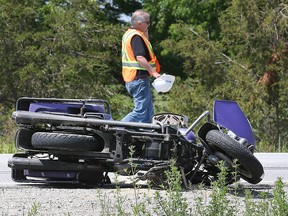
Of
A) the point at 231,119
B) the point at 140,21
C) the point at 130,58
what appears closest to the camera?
the point at 231,119

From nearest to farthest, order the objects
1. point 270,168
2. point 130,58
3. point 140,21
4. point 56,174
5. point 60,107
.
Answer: point 56,174 → point 60,107 → point 130,58 → point 140,21 → point 270,168

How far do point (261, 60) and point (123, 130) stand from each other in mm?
13681

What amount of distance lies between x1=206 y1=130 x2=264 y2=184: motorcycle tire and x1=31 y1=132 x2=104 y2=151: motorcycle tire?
1.19m

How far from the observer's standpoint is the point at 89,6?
2297 cm

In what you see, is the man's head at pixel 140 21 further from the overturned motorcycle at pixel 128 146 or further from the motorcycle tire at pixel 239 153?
the motorcycle tire at pixel 239 153

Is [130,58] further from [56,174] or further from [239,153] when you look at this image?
[239,153]

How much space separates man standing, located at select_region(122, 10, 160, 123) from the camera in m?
10.1

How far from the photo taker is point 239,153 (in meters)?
8.71

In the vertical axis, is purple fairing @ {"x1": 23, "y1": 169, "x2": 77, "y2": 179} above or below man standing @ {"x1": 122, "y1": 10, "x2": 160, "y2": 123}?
below

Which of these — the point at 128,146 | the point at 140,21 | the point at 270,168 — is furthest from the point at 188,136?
the point at 270,168

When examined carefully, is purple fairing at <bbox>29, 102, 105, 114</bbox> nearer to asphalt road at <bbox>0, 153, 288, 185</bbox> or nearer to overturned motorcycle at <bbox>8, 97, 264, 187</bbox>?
overturned motorcycle at <bbox>8, 97, 264, 187</bbox>

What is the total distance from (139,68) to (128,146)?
1481 millimetres

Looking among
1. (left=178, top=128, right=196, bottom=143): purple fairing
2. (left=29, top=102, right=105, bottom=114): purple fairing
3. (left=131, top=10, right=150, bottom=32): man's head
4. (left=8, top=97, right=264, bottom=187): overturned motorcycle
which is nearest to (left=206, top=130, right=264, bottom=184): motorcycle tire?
(left=8, top=97, right=264, bottom=187): overturned motorcycle

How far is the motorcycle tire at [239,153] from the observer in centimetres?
873
